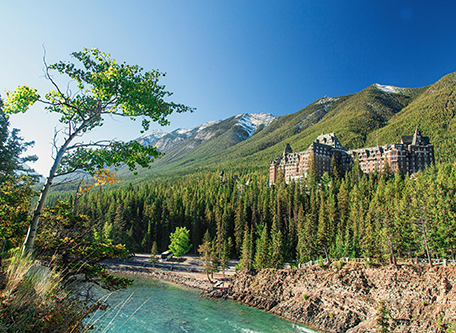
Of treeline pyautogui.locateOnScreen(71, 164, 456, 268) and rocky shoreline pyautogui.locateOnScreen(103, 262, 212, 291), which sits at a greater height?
treeline pyautogui.locateOnScreen(71, 164, 456, 268)

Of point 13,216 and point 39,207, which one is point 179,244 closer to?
point 13,216

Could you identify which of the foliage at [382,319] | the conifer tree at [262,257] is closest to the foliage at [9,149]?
the foliage at [382,319]

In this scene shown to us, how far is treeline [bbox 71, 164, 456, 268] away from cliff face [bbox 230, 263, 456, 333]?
381 cm

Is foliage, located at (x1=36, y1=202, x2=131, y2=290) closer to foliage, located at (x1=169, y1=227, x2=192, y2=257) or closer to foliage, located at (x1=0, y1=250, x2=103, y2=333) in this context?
foliage, located at (x1=0, y1=250, x2=103, y2=333)

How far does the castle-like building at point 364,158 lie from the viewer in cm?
9038

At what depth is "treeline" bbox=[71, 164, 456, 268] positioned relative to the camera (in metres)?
42.8

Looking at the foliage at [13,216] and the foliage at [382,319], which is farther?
the foliage at [382,319]

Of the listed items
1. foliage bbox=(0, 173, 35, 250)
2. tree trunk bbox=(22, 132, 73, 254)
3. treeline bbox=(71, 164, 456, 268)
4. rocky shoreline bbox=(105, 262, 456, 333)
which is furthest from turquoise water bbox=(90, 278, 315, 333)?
tree trunk bbox=(22, 132, 73, 254)

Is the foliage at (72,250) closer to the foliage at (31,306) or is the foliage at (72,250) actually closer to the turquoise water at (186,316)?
the foliage at (31,306)

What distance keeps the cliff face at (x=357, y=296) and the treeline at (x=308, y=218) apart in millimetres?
3812

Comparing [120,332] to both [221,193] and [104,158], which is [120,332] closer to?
[104,158]

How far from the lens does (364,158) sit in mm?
99688

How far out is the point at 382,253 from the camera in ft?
145

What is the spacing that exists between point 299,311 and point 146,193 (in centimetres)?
8105
